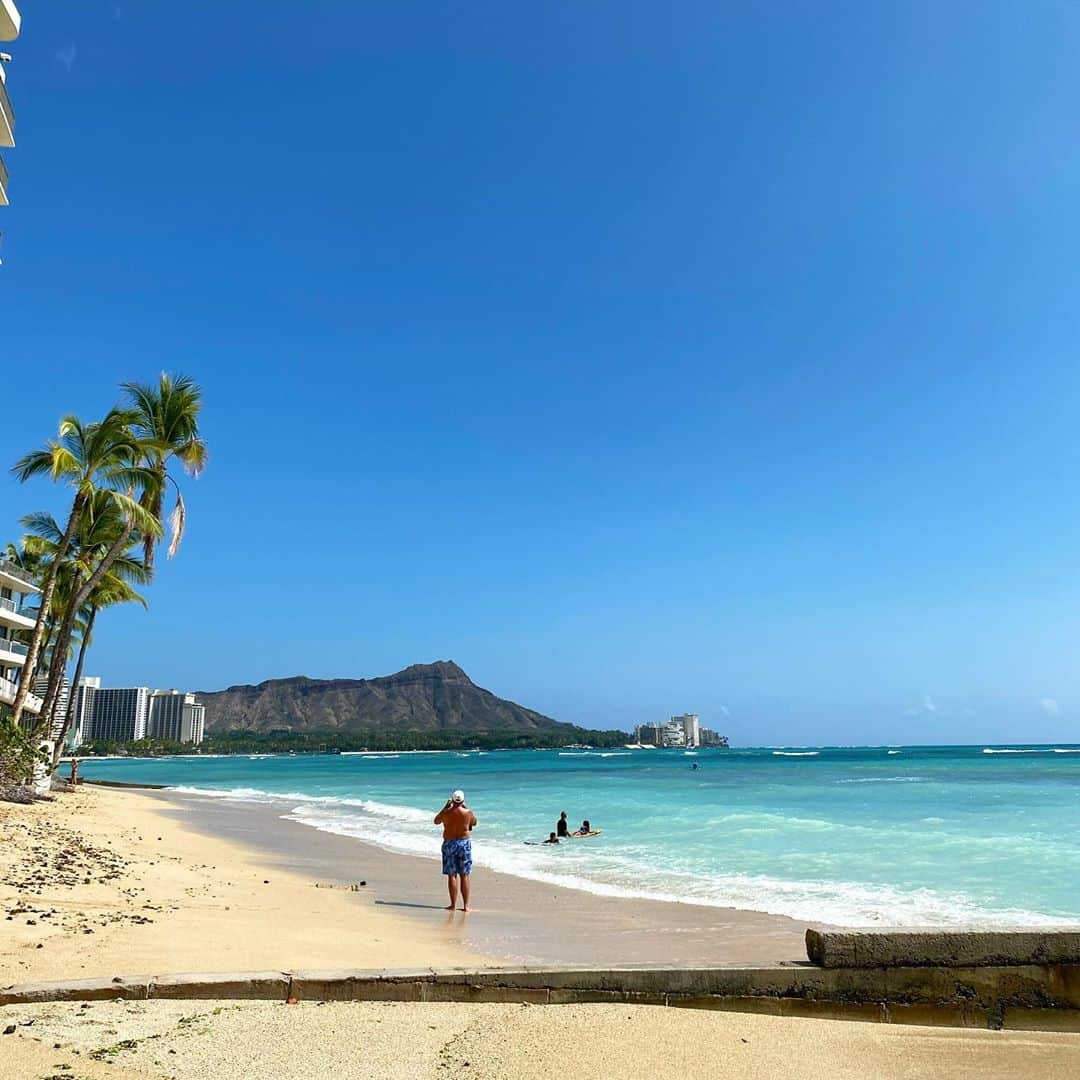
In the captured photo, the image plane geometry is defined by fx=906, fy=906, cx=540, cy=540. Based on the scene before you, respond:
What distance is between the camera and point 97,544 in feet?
83.0

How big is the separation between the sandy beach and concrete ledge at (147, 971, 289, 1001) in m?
0.10

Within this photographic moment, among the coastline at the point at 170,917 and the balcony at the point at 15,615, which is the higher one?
the balcony at the point at 15,615

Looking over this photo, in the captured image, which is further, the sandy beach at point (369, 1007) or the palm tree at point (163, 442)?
the palm tree at point (163, 442)

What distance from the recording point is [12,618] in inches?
1512

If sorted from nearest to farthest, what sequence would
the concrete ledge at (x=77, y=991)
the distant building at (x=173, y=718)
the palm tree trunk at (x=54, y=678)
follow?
the concrete ledge at (x=77, y=991) < the palm tree trunk at (x=54, y=678) < the distant building at (x=173, y=718)

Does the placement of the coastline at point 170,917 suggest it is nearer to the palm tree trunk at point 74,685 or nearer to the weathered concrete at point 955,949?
the weathered concrete at point 955,949

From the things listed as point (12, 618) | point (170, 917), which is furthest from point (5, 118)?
point (12, 618)

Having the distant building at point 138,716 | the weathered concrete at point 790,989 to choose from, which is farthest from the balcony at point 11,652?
the distant building at point 138,716

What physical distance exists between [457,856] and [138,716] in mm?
176351

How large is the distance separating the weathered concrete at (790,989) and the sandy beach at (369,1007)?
14 centimetres

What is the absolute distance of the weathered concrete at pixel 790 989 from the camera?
213 inches

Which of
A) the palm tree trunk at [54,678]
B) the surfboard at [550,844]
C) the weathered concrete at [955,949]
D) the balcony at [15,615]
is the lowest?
the surfboard at [550,844]

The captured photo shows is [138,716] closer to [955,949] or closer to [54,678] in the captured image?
[54,678]

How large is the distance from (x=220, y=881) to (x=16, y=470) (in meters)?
14.3
